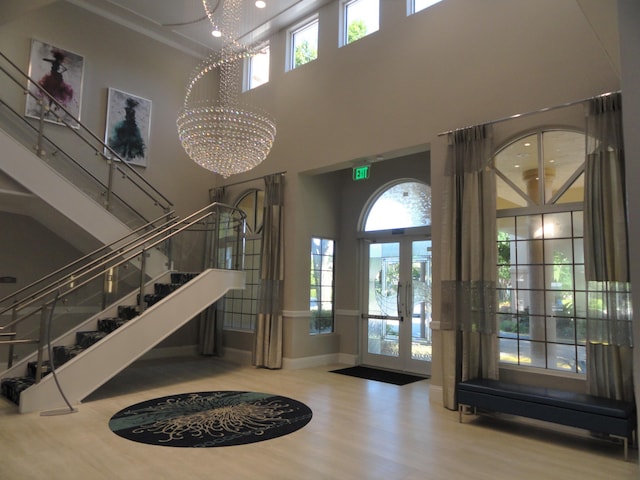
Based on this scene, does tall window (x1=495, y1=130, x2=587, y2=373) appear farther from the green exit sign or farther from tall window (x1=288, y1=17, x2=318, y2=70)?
tall window (x1=288, y1=17, x2=318, y2=70)

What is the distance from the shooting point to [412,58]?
645 cm

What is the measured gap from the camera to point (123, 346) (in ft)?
18.2

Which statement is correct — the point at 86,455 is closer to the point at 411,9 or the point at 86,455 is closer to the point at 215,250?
the point at 215,250

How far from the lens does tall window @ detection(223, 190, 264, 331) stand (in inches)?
347

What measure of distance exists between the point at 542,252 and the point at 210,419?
4.21m

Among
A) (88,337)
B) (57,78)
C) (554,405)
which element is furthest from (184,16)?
(554,405)

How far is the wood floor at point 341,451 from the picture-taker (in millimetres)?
3445

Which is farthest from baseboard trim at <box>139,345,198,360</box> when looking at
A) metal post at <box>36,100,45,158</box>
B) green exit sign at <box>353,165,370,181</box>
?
green exit sign at <box>353,165,370,181</box>

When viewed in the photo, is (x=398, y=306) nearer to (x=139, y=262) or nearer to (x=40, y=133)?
(x=139, y=262)

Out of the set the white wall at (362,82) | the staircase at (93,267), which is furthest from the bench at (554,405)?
the staircase at (93,267)

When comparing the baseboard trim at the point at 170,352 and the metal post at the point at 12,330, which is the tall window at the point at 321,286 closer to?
the baseboard trim at the point at 170,352

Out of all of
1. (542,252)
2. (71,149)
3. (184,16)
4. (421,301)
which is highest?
(184,16)

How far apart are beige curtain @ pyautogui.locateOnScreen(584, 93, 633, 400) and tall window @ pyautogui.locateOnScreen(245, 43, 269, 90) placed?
6.43 metres

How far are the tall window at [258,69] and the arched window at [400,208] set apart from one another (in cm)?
347
